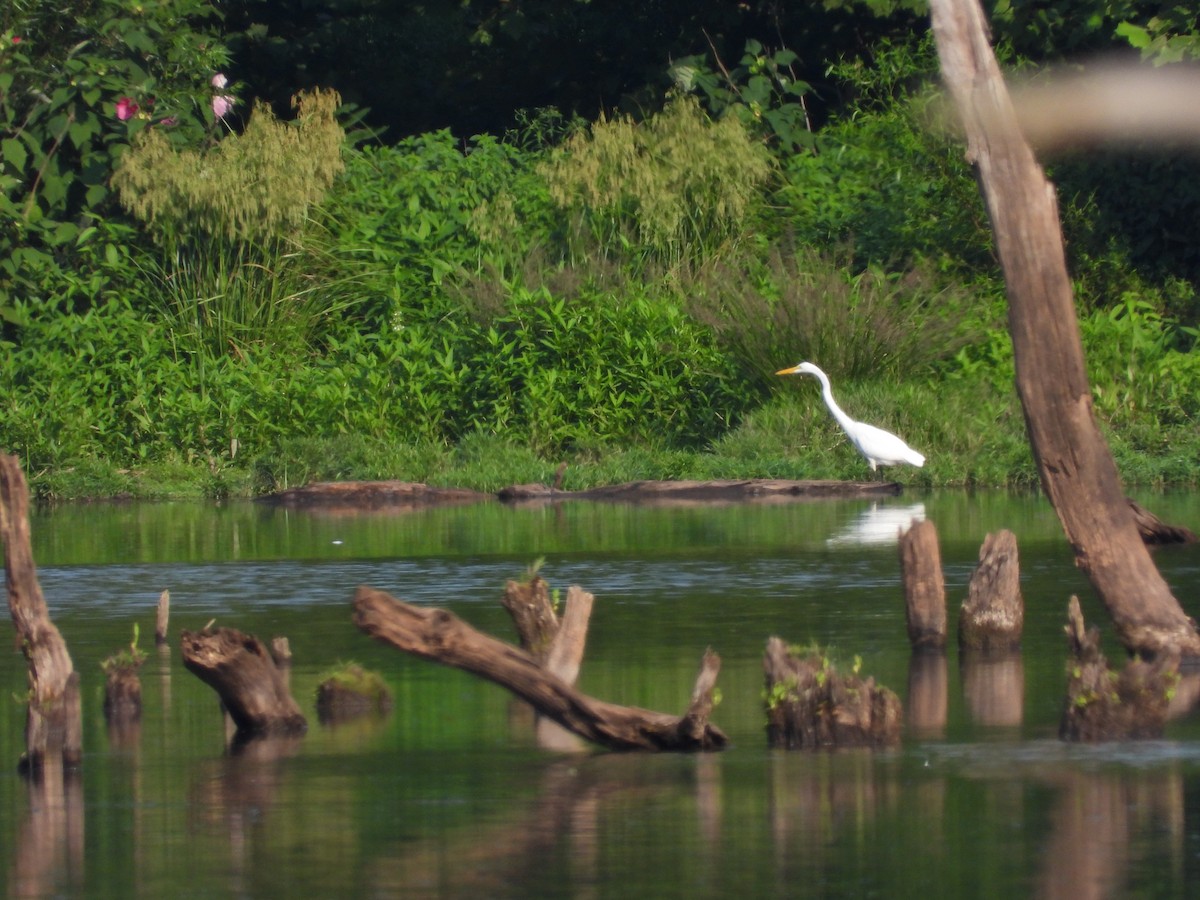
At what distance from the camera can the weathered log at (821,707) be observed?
8.08 m

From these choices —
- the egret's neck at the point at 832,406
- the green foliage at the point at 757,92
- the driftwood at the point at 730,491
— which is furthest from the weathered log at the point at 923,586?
the green foliage at the point at 757,92

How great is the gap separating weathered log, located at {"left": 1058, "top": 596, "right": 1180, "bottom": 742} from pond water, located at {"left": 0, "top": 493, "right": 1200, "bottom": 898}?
121mm

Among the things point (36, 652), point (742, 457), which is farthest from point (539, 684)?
point (742, 457)

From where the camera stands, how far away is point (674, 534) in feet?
51.6

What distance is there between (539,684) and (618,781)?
52cm

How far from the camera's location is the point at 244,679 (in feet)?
28.0

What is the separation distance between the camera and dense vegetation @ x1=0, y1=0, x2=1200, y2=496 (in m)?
20.3

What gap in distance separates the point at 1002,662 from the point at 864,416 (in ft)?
33.0

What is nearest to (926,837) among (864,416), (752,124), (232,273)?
(864,416)

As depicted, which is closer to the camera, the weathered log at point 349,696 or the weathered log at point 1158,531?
the weathered log at point 349,696

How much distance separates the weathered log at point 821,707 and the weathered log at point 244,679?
1.93 m

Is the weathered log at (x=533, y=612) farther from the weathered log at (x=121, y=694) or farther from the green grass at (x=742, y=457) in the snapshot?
the green grass at (x=742, y=457)

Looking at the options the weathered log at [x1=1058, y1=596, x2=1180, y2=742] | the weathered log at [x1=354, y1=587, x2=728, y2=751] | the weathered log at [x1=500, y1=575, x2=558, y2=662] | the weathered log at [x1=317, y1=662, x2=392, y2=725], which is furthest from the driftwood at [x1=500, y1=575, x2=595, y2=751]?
the weathered log at [x1=1058, y1=596, x2=1180, y2=742]

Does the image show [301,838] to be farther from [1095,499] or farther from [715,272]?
[715,272]
